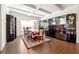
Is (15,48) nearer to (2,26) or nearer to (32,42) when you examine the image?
(32,42)

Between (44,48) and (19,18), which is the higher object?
(19,18)

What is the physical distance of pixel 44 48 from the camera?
2.94m

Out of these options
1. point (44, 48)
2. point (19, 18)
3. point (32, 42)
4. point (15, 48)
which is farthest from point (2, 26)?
point (44, 48)

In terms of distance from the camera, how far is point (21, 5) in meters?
2.86

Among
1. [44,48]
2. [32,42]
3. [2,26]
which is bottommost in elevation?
[44,48]

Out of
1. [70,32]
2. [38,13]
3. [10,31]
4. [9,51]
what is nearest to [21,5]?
[38,13]

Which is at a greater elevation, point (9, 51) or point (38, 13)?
point (38, 13)

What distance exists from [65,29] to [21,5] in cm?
107

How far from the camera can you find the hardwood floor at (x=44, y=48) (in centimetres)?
286

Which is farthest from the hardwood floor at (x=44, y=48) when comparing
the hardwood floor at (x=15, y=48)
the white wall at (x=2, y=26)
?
the white wall at (x=2, y=26)

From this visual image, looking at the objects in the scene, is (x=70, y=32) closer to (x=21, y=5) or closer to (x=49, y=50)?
(x=49, y=50)

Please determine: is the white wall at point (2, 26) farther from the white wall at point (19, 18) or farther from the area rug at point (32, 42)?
the area rug at point (32, 42)

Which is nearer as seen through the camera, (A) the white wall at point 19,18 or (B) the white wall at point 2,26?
(B) the white wall at point 2,26
